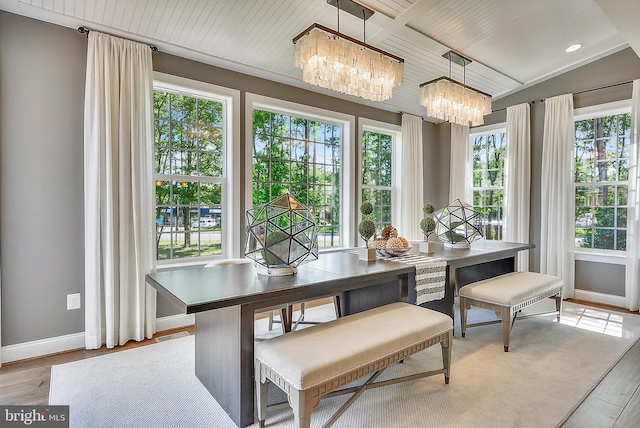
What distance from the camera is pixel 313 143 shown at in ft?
14.7

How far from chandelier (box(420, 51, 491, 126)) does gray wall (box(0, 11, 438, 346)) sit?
3.05 metres

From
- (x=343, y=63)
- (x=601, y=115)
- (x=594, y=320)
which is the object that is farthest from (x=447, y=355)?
(x=601, y=115)

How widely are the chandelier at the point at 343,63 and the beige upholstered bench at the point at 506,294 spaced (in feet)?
6.02

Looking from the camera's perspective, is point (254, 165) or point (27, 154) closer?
point (27, 154)

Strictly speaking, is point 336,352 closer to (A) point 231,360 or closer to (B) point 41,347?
(A) point 231,360

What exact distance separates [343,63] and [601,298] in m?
4.37

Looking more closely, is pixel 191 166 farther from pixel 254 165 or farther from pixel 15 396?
pixel 15 396

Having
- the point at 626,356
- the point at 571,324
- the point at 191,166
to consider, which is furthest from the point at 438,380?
the point at 191,166

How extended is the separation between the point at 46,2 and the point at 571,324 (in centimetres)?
526

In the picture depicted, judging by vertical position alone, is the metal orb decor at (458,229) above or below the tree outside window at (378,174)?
below

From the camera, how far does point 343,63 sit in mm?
2447

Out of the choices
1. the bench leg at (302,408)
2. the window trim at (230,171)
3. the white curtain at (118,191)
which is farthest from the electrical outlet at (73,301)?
the bench leg at (302,408)

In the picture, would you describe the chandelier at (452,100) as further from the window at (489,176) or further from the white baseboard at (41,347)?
the white baseboard at (41,347)

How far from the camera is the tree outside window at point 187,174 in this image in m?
3.33
